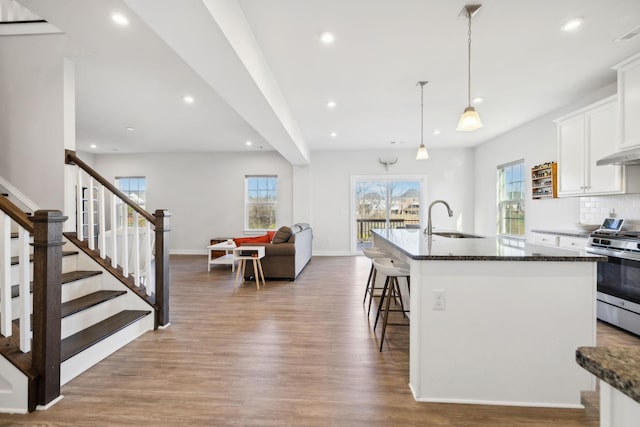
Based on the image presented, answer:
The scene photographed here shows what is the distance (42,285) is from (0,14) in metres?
2.81

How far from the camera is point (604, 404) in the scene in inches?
22.8

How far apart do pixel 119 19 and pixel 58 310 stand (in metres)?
2.28

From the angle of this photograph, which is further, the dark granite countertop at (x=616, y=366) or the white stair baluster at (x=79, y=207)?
the white stair baluster at (x=79, y=207)

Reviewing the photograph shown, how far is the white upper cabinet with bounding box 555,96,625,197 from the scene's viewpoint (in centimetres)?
335

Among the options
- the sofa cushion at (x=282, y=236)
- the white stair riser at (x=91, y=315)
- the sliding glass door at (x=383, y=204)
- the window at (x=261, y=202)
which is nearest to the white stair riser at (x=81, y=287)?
the white stair riser at (x=91, y=315)

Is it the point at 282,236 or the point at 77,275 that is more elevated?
the point at 282,236

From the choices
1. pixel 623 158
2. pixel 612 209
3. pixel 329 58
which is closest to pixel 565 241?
pixel 612 209

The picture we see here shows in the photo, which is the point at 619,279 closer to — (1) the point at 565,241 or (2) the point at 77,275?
(1) the point at 565,241

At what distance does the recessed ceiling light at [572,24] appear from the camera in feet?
8.21

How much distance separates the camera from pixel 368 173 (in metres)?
7.72

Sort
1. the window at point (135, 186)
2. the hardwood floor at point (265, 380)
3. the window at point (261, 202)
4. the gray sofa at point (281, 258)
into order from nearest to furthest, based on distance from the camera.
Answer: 1. the hardwood floor at point (265, 380)
2. the gray sofa at point (281, 258)
3. the window at point (261, 202)
4. the window at point (135, 186)

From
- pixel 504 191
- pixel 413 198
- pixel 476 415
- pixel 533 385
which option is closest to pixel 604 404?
pixel 476 415

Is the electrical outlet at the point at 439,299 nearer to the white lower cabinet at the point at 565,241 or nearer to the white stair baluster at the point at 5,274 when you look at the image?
the white stair baluster at the point at 5,274

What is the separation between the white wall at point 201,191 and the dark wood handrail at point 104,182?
202 inches
